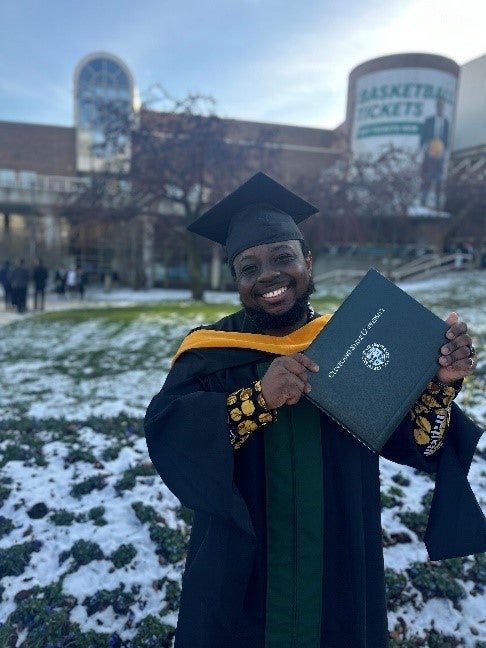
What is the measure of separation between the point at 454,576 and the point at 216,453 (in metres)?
2.50

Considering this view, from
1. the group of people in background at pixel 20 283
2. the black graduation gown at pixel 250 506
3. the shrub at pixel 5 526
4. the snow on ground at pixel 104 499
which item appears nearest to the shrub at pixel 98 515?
the snow on ground at pixel 104 499

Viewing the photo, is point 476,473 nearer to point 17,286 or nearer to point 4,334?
point 4,334

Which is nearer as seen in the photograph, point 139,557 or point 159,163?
point 139,557

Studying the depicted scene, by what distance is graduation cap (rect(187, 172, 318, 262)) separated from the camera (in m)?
1.56

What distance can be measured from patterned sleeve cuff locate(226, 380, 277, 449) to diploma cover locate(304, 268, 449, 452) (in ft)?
0.50

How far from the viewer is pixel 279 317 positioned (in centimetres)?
153

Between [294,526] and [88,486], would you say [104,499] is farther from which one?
[294,526]

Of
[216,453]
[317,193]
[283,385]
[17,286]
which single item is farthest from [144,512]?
[317,193]

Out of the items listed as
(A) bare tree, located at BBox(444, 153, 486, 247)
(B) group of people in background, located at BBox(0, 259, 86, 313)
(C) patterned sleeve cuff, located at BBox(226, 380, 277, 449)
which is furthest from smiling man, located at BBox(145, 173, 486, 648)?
(A) bare tree, located at BBox(444, 153, 486, 247)

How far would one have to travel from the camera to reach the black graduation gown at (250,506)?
130cm

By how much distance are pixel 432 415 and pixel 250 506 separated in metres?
0.75

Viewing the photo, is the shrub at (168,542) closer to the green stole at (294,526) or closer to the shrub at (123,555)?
the shrub at (123,555)

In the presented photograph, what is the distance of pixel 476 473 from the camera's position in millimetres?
3820

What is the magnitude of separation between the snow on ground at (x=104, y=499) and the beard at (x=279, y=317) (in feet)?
6.78
